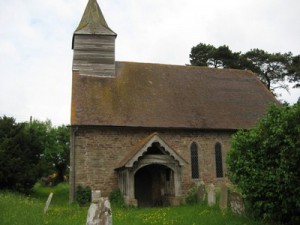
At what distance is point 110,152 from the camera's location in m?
20.9

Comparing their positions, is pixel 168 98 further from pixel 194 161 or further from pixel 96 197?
pixel 96 197

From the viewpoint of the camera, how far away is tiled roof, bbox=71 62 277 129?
21734mm

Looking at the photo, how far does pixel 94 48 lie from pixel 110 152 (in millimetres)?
8135

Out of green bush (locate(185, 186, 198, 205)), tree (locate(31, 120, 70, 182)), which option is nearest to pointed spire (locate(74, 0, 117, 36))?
green bush (locate(185, 186, 198, 205))

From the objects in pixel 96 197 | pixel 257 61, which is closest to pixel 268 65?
pixel 257 61

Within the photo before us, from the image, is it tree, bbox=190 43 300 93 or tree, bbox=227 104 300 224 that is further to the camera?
tree, bbox=190 43 300 93

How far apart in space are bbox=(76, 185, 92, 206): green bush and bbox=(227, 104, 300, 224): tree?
9.88m

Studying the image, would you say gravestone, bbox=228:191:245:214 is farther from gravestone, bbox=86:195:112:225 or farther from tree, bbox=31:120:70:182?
tree, bbox=31:120:70:182

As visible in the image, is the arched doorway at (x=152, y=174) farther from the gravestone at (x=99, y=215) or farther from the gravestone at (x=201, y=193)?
the gravestone at (x=99, y=215)

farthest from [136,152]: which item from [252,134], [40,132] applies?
[40,132]

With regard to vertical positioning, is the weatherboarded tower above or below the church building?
above

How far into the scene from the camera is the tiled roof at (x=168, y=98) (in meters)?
21.7

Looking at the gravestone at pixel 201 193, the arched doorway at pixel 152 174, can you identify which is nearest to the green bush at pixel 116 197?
the arched doorway at pixel 152 174

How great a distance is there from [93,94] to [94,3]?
860 cm
